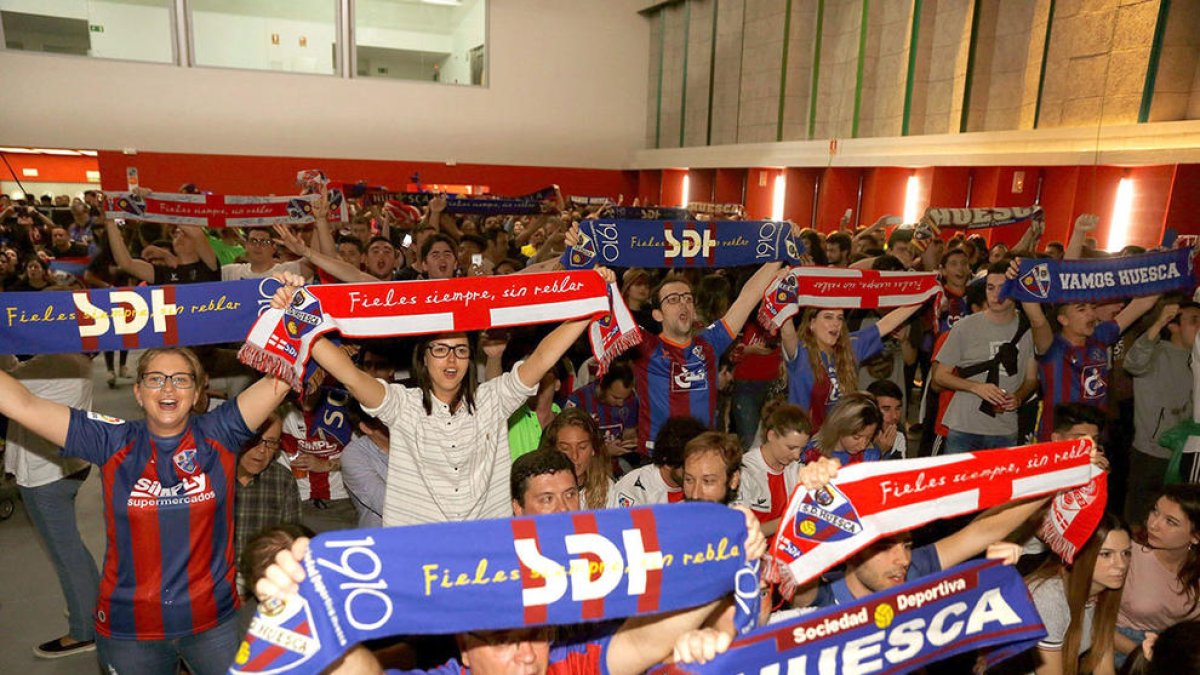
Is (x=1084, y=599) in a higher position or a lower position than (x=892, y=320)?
lower

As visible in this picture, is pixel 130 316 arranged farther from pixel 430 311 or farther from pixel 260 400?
pixel 430 311

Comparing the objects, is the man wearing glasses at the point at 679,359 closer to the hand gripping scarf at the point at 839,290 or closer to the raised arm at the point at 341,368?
the hand gripping scarf at the point at 839,290

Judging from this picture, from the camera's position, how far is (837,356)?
5.06 metres

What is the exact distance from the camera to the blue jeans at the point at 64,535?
12.8 feet

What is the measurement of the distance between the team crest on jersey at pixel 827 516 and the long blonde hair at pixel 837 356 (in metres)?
2.75

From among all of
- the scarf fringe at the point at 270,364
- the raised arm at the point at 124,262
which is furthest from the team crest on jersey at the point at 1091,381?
the raised arm at the point at 124,262

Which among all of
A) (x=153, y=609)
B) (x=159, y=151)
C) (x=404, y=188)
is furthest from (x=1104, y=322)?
(x=159, y=151)

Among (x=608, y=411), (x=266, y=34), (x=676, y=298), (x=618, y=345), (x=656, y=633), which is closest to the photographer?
(x=656, y=633)

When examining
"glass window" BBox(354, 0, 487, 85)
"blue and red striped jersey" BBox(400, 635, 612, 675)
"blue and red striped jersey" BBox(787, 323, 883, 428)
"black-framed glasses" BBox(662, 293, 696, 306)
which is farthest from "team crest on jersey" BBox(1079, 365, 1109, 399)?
"glass window" BBox(354, 0, 487, 85)

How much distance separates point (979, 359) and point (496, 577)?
467 centimetres

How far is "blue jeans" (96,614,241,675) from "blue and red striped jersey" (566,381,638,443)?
9.21 ft

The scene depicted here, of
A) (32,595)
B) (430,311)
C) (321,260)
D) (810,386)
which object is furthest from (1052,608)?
(32,595)

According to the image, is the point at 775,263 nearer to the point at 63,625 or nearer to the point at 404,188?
the point at 63,625

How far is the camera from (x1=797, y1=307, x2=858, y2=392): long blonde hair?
4957mm
